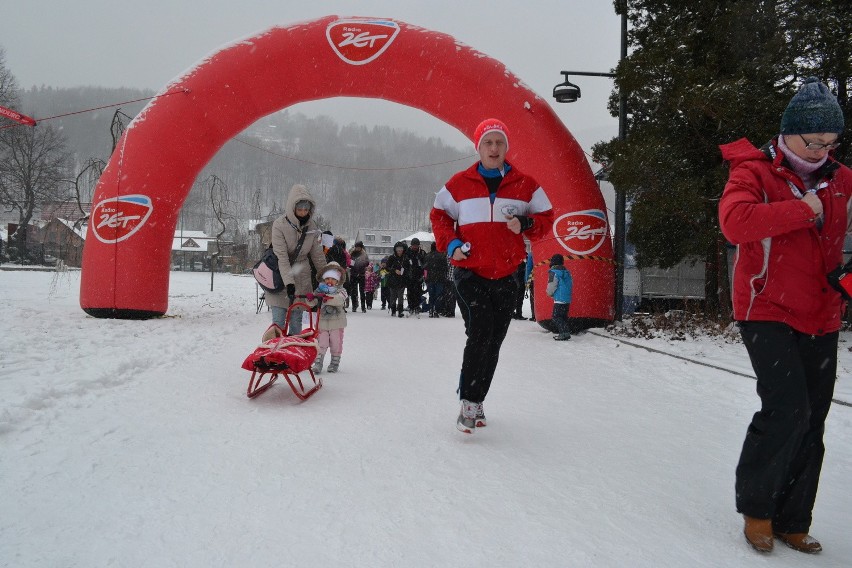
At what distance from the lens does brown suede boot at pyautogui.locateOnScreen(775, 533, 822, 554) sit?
203 centimetres

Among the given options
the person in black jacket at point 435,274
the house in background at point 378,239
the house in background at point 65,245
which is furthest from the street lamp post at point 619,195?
the house in background at point 378,239

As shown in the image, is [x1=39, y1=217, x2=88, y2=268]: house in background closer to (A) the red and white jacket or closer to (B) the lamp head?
(B) the lamp head

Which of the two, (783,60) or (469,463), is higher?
(783,60)

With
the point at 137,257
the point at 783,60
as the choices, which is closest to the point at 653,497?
the point at 783,60

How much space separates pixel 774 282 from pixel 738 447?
1685mm

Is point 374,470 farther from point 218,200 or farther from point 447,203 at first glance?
point 218,200

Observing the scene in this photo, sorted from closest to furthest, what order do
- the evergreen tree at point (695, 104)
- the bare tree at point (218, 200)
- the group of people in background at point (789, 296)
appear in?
1. the group of people in background at point (789, 296)
2. the evergreen tree at point (695, 104)
3. the bare tree at point (218, 200)

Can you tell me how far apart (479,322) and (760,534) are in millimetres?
1720

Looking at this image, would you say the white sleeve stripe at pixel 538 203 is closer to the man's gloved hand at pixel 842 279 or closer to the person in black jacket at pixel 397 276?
the man's gloved hand at pixel 842 279

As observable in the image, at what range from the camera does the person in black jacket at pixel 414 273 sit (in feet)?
42.8

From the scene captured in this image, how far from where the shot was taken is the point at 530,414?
154 inches

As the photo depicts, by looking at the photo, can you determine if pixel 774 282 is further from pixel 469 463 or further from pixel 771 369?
pixel 469 463

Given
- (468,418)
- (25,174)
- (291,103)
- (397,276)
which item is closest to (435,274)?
Result: (397,276)

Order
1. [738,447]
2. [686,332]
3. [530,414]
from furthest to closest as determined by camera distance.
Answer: [686,332]
[530,414]
[738,447]
